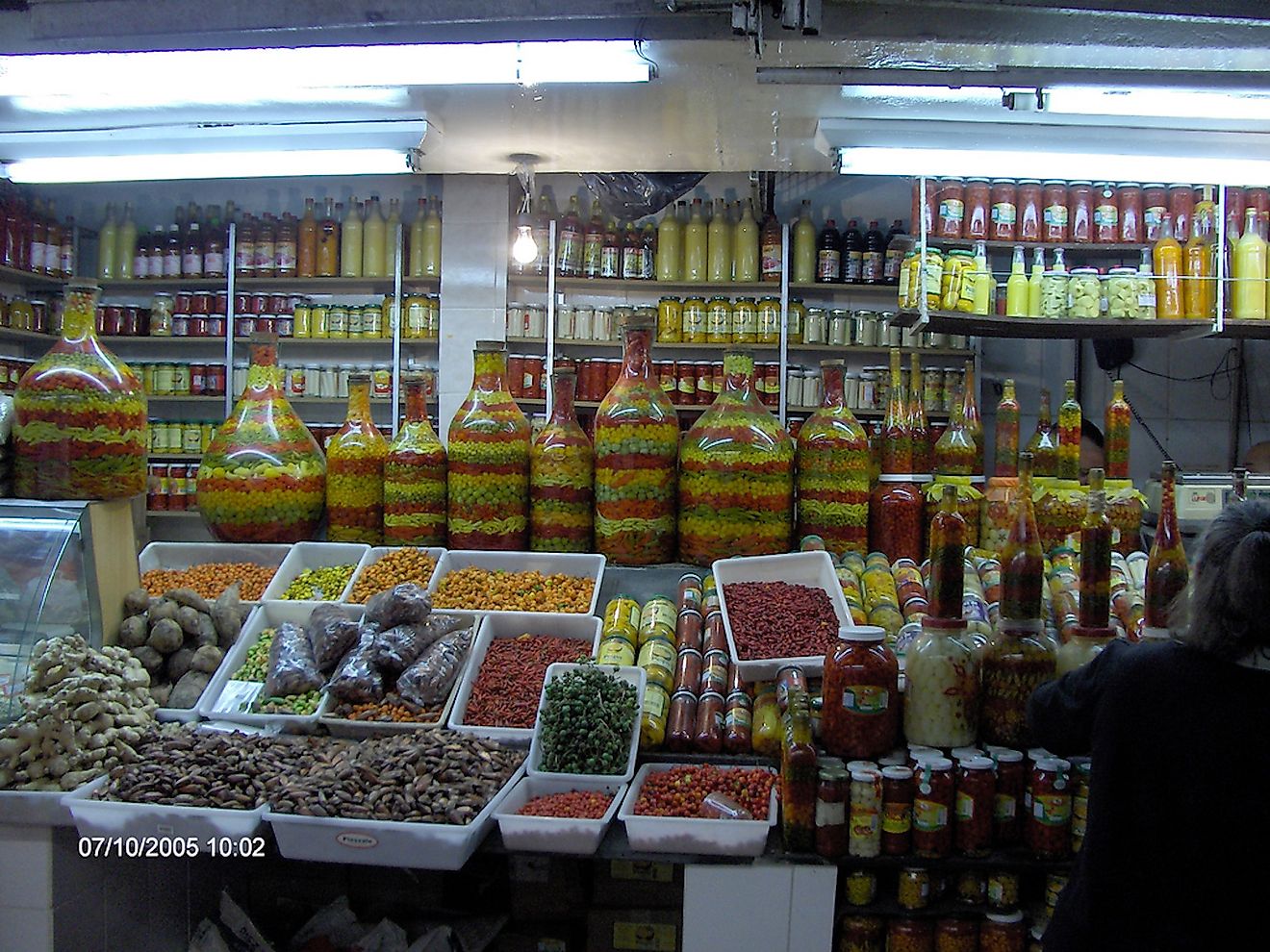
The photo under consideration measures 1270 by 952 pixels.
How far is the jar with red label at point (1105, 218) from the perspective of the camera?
180 inches

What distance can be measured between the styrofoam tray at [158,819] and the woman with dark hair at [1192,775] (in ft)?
4.83

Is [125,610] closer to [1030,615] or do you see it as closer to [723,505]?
[723,505]

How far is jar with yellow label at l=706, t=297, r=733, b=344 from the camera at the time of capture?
5.37 metres

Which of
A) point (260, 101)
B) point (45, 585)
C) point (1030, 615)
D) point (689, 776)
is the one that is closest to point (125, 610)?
point (45, 585)

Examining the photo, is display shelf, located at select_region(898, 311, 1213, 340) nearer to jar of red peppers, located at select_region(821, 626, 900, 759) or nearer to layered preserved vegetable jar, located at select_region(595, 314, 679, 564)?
layered preserved vegetable jar, located at select_region(595, 314, 679, 564)

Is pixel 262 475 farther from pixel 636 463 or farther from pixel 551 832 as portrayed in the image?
pixel 551 832

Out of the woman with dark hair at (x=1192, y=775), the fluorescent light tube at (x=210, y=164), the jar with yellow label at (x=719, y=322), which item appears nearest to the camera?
the woman with dark hair at (x=1192, y=775)

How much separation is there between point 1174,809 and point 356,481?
2.15 m

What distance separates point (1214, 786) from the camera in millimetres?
1365

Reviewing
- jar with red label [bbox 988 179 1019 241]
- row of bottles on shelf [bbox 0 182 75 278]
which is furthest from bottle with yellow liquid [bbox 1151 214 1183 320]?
row of bottles on shelf [bbox 0 182 75 278]

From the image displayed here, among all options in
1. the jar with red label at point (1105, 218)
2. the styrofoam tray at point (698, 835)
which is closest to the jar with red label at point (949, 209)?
the jar with red label at point (1105, 218)

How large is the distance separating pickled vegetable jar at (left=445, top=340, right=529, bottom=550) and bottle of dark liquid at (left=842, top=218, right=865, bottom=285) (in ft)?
10.3

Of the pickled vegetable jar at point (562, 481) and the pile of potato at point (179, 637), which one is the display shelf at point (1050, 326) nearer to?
the pickled vegetable jar at point (562, 481)

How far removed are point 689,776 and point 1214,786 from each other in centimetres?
94
